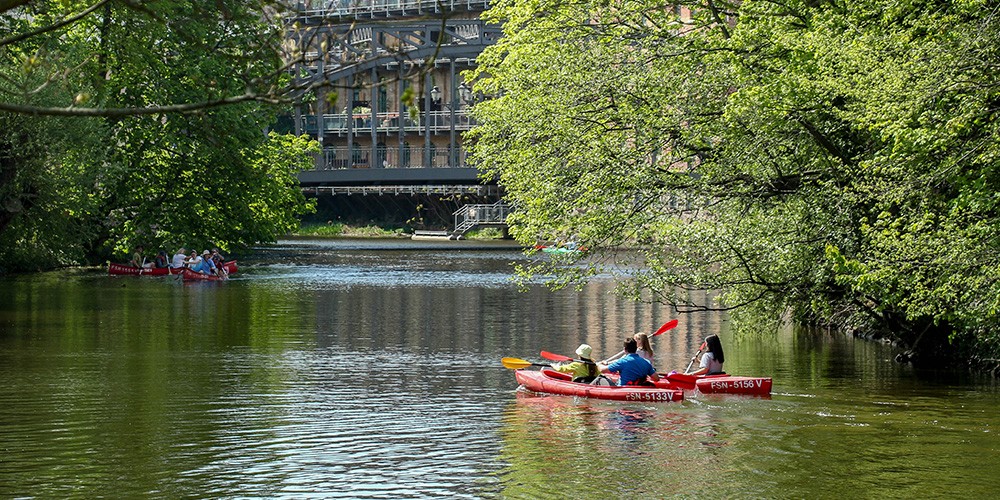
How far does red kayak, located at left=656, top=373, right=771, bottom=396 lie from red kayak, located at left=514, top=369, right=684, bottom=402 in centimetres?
51

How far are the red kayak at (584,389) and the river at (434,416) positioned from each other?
191 millimetres

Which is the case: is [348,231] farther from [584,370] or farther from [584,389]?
[584,389]

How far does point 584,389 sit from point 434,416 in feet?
9.95

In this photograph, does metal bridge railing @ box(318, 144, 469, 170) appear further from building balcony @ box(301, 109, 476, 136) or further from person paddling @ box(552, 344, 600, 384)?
person paddling @ box(552, 344, 600, 384)

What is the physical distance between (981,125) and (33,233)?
34.0 metres

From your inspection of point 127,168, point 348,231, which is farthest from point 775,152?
point 348,231

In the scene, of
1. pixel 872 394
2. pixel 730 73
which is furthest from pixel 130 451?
pixel 730 73

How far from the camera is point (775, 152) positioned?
23875mm

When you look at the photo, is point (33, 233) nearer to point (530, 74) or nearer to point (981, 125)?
point (530, 74)

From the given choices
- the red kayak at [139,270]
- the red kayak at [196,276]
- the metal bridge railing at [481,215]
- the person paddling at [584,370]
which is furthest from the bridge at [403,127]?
the person paddling at [584,370]

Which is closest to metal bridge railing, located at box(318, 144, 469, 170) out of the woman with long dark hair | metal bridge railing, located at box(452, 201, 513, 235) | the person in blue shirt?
metal bridge railing, located at box(452, 201, 513, 235)

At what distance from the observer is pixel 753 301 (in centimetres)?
2467

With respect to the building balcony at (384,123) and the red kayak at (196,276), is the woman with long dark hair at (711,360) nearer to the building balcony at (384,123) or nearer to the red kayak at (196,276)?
the red kayak at (196,276)

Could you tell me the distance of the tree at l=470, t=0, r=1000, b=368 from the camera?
62.8ft
